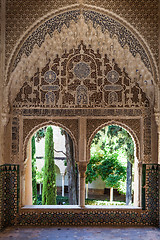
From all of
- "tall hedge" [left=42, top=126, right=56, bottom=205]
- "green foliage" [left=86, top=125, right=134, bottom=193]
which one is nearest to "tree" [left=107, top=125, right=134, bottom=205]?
"green foliage" [left=86, top=125, right=134, bottom=193]

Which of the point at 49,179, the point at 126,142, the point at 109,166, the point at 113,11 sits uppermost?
the point at 113,11

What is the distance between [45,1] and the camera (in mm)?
6332

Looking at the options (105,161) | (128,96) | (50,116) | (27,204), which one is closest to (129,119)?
(128,96)

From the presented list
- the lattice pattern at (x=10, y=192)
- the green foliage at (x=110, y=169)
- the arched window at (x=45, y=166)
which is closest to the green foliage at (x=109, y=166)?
the green foliage at (x=110, y=169)

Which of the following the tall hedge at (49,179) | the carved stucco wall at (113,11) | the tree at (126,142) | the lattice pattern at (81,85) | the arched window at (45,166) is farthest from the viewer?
the tall hedge at (49,179)

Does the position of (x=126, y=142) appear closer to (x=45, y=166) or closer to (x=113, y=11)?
(x=45, y=166)

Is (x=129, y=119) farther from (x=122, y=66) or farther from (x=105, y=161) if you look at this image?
(x=105, y=161)

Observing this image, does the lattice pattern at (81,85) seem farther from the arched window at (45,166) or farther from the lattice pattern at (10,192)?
the lattice pattern at (10,192)

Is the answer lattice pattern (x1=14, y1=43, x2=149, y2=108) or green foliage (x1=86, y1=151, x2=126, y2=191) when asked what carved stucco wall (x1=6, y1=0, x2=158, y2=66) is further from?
green foliage (x1=86, y1=151, x2=126, y2=191)

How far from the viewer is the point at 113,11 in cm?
634

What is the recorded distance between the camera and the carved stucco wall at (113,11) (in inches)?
250

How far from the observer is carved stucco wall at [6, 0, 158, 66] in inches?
250

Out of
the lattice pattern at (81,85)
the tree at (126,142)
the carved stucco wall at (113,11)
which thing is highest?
the carved stucco wall at (113,11)

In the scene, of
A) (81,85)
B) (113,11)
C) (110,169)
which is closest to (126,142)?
Answer: (81,85)
